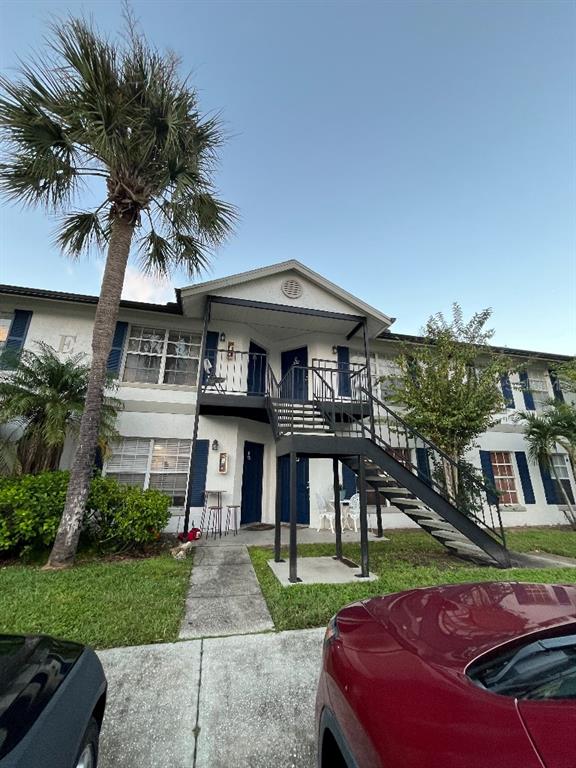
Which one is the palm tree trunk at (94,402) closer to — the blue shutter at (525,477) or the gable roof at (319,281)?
the gable roof at (319,281)

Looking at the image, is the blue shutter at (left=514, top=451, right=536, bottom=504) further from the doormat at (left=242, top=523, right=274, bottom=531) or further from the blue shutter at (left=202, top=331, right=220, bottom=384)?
the blue shutter at (left=202, top=331, right=220, bottom=384)

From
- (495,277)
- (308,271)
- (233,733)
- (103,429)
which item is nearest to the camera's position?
(233,733)

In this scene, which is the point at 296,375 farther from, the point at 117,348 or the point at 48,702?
the point at 48,702

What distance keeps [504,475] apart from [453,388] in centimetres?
580

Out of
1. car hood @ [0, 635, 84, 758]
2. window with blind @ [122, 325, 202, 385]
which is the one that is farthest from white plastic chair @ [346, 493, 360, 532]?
car hood @ [0, 635, 84, 758]

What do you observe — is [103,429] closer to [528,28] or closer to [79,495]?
[79,495]

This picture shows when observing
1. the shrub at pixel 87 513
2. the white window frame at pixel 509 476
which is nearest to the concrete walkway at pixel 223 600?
the shrub at pixel 87 513

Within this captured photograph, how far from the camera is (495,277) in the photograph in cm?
1190

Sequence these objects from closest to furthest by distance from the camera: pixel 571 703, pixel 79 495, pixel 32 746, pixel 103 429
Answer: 1. pixel 571 703
2. pixel 32 746
3. pixel 79 495
4. pixel 103 429

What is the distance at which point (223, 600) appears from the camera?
4.39m

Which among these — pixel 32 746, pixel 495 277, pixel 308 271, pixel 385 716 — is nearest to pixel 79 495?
pixel 32 746

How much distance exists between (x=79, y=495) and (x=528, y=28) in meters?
15.1

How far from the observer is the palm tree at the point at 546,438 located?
1148 cm

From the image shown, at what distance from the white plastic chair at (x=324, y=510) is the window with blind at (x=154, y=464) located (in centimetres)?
417
